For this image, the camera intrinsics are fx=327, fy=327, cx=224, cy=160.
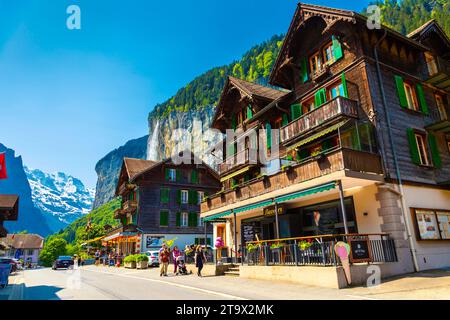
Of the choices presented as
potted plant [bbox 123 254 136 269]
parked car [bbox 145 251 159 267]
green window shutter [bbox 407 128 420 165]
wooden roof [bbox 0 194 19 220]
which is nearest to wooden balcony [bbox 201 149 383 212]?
green window shutter [bbox 407 128 420 165]

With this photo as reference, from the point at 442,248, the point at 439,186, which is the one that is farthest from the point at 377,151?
the point at 442,248

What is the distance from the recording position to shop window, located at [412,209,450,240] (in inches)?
561

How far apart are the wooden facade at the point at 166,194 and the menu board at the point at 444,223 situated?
98.0 feet

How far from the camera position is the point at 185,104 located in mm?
116062

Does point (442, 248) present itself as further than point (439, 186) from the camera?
No

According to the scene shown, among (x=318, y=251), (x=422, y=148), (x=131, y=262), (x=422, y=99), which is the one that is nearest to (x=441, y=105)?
(x=422, y=99)

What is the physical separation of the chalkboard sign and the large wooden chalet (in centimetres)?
39

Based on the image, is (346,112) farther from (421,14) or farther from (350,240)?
(421,14)

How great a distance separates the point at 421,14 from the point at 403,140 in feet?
278

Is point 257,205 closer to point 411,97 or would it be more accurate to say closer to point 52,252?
point 411,97

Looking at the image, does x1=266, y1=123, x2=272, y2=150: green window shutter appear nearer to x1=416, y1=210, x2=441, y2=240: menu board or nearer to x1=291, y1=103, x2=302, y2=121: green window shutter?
x1=291, y1=103, x2=302, y2=121: green window shutter

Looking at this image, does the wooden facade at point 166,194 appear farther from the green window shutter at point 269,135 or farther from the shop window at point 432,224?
the shop window at point 432,224

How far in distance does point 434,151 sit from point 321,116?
245 inches

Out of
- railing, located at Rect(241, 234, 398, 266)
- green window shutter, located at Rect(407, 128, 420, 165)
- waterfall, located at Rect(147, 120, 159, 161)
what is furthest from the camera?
waterfall, located at Rect(147, 120, 159, 161)
